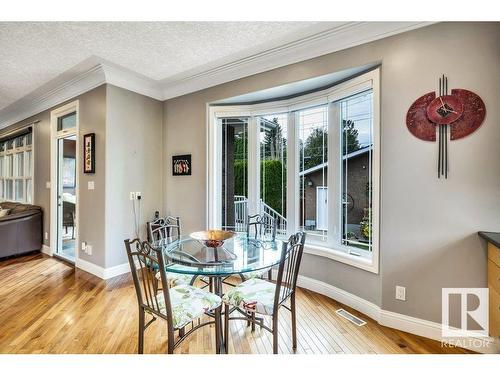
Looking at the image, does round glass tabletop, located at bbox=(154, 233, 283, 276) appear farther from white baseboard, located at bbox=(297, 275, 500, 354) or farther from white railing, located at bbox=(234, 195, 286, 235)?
white baseboard, located at bbox=(297, 275, 500, 354)

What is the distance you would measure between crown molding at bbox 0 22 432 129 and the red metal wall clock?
60cm

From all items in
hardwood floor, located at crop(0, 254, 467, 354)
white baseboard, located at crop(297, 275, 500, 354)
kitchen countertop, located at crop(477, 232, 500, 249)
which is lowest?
hardwood floor, located at crop(0, 254, 467, 354)

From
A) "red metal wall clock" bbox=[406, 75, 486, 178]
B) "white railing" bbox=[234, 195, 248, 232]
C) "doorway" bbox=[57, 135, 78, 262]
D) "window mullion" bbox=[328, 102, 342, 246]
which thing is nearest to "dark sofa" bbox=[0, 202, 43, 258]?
"doorway" bbox=[57, 135, 78, 262]

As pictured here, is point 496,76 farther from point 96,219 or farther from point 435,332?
point 96,219

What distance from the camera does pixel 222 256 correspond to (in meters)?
1.90

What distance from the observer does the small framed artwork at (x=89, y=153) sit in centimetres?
328

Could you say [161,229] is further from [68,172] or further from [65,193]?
[68,172]

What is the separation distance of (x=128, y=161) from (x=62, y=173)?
162cm

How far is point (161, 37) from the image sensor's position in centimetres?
242

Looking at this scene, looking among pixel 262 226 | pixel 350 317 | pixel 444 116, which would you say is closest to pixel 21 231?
pixel 262 226

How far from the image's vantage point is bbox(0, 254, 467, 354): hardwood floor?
1.87 metres

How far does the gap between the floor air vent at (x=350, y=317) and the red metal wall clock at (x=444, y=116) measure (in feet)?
4.52

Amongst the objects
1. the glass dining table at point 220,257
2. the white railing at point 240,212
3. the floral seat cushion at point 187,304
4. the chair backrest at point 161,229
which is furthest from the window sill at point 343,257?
the chair backrest at point 161,229
